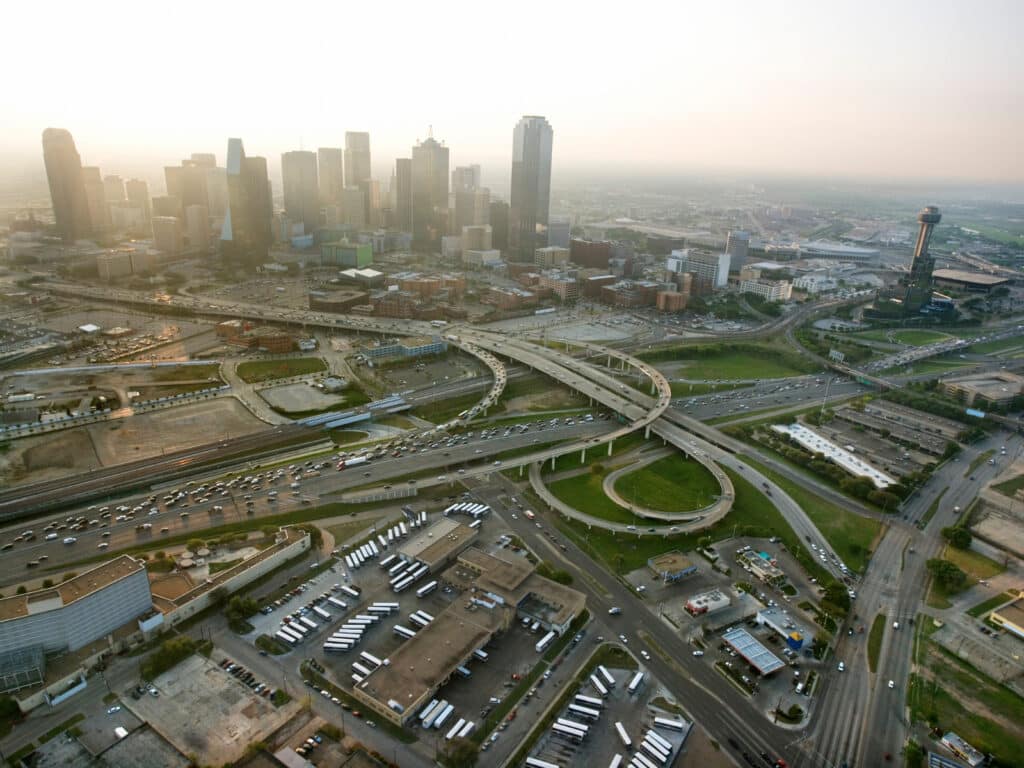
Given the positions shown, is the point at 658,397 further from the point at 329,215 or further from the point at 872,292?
the point at 329,215

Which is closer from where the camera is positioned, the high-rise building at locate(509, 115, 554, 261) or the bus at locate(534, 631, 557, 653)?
the bus at locate(534, 631, 557, 653)

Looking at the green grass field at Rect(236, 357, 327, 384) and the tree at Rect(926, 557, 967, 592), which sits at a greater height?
the green grass field at Rect(236, 357, 327, 384)

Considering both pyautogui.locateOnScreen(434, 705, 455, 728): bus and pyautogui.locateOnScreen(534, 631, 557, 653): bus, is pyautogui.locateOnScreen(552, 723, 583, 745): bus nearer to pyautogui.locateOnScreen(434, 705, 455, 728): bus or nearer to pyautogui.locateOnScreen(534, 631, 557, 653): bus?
pyautogui.locateOnScreen(434, 705, 455, 728): bus

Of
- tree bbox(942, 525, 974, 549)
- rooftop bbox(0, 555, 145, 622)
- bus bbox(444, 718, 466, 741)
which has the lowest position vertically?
bus bbox(444, 718, 466, 741)

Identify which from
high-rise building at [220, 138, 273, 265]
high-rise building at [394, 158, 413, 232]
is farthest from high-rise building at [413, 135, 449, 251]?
Answer: high-rise building at [220, 138, 273, 265]

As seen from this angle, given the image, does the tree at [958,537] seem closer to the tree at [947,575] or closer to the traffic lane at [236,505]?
the tree at [947,575]

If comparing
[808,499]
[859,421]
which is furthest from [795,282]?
[808,499]

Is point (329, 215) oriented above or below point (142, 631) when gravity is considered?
above
